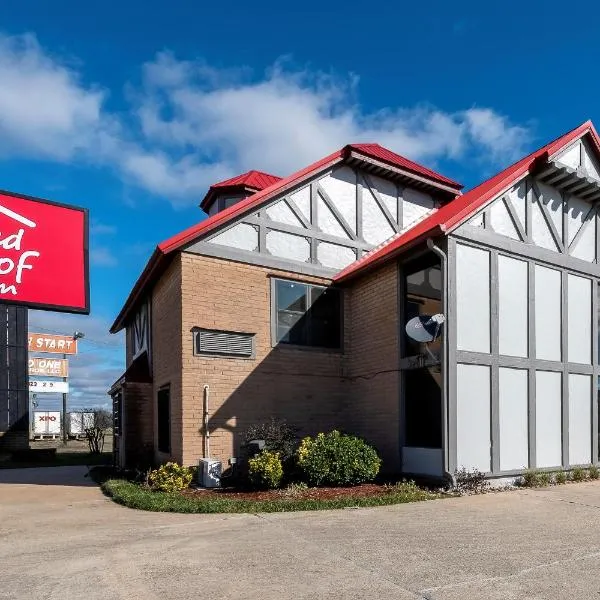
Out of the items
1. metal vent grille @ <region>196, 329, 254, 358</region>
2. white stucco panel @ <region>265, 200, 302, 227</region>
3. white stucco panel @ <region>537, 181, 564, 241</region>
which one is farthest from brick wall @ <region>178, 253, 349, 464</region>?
white stucco panel @ <region>537, 181, 564, 241</region>

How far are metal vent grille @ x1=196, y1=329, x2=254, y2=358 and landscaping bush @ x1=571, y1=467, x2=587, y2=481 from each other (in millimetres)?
7409

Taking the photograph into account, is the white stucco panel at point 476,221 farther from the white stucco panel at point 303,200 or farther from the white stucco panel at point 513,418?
the white stucco panel at point 303,200

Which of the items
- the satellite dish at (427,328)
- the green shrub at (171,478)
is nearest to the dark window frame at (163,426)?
the green shrub at (171,478)

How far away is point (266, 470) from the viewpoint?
10227 millimetres

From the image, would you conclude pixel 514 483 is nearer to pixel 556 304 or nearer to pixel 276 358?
pixel 556 304

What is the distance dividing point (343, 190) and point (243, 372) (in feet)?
17.8

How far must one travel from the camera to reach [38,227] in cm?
860

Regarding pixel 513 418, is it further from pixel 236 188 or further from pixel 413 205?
pixel 236 188

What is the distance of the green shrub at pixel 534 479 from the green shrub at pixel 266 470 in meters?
4.89

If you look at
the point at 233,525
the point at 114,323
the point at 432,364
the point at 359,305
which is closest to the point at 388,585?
the point at 233,525

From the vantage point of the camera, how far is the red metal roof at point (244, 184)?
16.5 metres

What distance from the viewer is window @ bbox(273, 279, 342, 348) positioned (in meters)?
13.2

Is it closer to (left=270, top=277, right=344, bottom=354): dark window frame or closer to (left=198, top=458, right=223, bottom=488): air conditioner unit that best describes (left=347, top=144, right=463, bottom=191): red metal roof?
(left=270, top=277, right=344, bottom=354): dark window frame

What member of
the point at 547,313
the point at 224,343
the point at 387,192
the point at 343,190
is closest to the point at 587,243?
the point at 547,313
